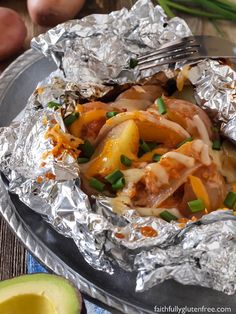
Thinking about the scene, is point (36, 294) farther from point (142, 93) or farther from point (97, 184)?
point (142, 93)

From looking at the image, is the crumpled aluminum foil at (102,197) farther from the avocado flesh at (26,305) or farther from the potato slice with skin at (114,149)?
the avocado flesh at (26,305)

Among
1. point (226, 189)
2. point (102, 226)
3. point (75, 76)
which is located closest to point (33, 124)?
point (75, 76)

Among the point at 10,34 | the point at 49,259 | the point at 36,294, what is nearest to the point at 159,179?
the point at 49,259

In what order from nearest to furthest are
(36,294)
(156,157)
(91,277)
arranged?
(36,294) → (91,277) → (156,157)

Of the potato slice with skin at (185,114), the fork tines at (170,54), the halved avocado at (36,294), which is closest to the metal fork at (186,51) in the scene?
the fork tines at (170,54)

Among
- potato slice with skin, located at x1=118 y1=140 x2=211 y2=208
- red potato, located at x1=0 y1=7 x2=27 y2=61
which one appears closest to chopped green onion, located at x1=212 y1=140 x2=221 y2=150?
potato slice with skin, located at x1=118 y1=140 x2=211 y2=208

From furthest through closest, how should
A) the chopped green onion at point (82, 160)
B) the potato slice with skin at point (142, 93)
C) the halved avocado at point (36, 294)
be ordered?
1. the potato slice with skin at point (142, 93)
2. the chopped green onion at point (82, 160)
3. the halved avocado at point (36, 294)
